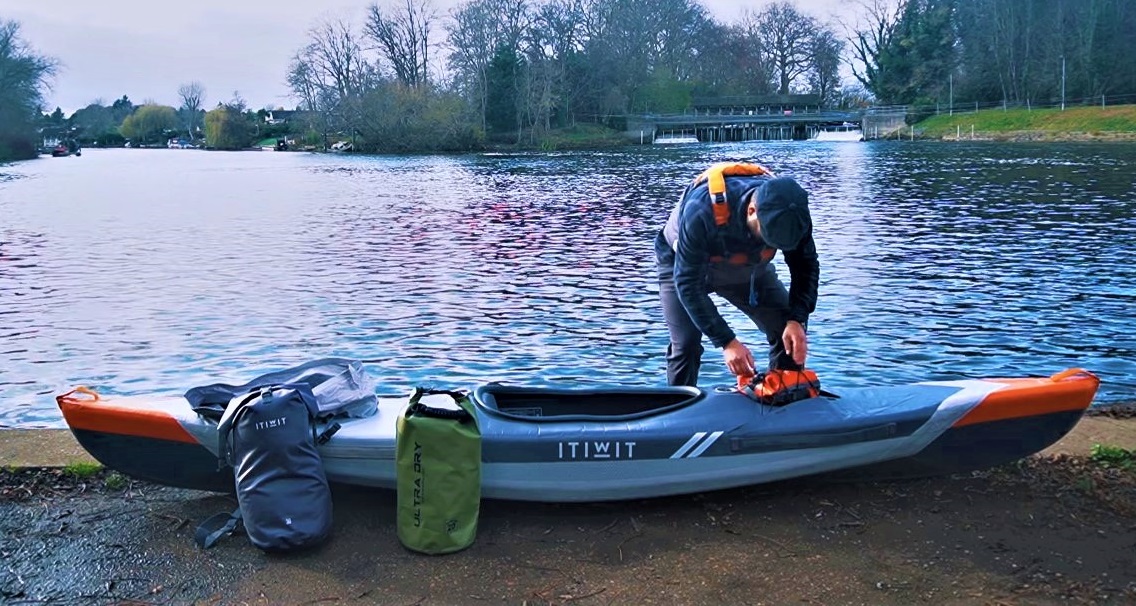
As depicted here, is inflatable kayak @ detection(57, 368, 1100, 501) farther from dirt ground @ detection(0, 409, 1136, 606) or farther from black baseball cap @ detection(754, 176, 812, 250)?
black baseball cap @ detection(754, 176, 812, 250)

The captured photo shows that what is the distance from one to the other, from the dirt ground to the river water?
403 centimetres

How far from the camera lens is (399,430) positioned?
4.64 metres

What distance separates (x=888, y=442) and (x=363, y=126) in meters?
90.5

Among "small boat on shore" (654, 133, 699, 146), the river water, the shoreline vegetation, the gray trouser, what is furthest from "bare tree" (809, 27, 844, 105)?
the gray trouser

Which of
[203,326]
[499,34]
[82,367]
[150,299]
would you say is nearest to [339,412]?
[82,367]

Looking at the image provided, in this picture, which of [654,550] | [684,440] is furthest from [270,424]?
[684,440]

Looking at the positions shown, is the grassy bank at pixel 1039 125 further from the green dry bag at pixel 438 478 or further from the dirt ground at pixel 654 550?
the green dry bag at pixel 438 478

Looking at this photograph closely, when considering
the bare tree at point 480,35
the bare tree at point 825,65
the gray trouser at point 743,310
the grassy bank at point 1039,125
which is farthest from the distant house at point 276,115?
the gray trouser at point 743,310

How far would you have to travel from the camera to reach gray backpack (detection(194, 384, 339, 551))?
4453mm

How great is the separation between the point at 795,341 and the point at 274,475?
280cm

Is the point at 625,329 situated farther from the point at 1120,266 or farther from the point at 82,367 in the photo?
the point at 1120,266

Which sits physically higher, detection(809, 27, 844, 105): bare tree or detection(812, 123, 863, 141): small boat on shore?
detection(809, 27, 844, 105): bare tree

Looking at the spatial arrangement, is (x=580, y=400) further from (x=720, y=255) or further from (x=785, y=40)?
(x=785, y=40)

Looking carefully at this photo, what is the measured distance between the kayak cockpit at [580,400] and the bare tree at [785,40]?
422 ft
